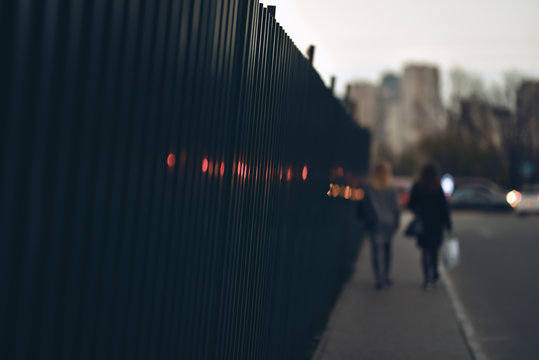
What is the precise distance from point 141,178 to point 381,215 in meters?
8.12

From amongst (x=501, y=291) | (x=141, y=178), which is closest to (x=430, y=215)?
(x=501, y=291)

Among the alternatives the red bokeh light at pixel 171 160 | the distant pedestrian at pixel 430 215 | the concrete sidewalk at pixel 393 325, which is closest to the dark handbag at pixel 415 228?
the distant pedestrian at pixel 430 215

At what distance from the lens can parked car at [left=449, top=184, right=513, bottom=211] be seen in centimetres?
3644

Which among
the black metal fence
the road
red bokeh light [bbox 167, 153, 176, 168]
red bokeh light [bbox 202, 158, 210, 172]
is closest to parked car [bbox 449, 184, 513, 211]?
the road

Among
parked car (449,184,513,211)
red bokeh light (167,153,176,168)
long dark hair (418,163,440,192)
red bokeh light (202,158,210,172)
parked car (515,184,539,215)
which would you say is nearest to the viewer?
red bokeh light (167,153,176,168)

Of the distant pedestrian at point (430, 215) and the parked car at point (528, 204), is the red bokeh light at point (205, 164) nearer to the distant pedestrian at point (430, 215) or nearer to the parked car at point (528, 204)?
the distant pedestrian at point (430, 215)

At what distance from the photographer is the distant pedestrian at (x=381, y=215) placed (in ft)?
33.1

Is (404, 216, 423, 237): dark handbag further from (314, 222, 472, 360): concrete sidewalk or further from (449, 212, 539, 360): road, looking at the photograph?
(449, 212, 539, 360): road

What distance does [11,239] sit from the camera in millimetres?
1534

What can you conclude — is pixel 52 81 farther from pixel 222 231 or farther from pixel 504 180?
pixel 504 180

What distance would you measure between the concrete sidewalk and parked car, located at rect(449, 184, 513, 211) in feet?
86.5

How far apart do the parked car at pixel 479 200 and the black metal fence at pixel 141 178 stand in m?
33.5

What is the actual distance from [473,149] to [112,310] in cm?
6744

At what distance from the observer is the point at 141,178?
221 centimetres
